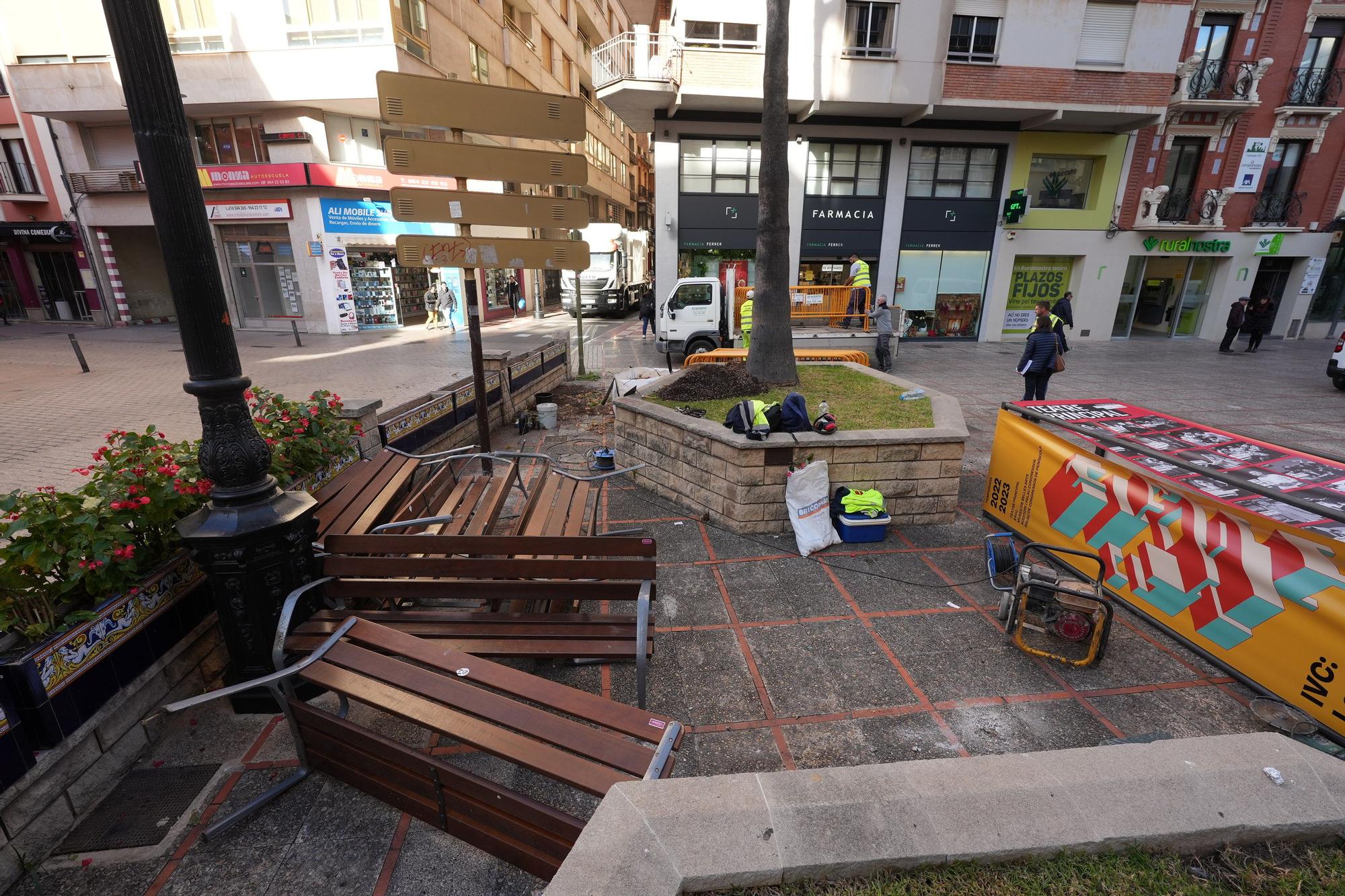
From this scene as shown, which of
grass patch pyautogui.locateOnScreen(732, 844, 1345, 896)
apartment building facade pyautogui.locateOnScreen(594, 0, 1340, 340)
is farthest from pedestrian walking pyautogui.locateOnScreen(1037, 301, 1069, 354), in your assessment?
apartment building facade pyautogui.locateOnScreen(594, 0, 1340, 340)

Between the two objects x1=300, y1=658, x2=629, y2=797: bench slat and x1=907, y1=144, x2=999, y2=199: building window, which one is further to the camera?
x1=907, y1=144, x2=999, y2=199: building window

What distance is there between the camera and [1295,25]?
1888 centimetres

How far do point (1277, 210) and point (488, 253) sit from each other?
1114 inches

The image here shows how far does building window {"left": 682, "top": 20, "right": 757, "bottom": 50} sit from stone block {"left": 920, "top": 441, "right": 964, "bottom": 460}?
15.4m

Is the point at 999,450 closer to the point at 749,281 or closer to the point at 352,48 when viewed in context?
the point at 749,281

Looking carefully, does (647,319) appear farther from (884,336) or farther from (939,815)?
(939,815)

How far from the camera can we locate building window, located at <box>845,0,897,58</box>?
17.1 m

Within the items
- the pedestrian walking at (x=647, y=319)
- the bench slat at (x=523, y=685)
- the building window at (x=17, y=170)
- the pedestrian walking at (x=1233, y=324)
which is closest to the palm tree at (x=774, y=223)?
the bench slat at (x=523, y=685)

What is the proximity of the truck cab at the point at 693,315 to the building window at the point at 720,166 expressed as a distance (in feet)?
17.4

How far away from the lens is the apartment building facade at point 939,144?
55.1ft

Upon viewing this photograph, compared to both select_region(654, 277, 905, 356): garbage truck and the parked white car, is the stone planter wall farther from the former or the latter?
the parked white car

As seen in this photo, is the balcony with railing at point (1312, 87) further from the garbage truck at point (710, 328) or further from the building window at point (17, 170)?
the building window at point (17, 170)

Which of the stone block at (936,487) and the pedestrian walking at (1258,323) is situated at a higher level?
the pedestrian walking at (1258,323)

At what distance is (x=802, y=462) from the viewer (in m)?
5.82
